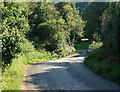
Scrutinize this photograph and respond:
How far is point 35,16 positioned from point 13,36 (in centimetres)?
2302

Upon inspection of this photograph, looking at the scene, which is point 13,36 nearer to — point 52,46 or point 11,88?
point 11,88

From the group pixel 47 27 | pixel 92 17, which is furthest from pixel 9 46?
pixel 92 17

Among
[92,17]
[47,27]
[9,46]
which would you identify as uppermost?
[92,17]

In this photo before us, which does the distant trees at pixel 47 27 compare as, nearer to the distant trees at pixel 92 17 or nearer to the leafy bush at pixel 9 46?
the distant trees at pixel 92 17

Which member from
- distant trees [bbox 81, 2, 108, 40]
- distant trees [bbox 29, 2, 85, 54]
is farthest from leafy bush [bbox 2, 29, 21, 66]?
distant trees [bbox 81, 2, 108, 40]

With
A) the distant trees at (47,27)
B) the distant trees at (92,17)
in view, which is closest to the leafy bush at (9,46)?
the distant trees at (47,27)

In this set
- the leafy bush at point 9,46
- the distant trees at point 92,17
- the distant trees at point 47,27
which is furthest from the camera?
the distant trees at point 92,17

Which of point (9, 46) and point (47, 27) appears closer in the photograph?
point (9, 46)

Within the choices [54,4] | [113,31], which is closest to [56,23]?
[54,4]

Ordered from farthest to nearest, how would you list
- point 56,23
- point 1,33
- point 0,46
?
point 56,23 → point 1,33 → point 0,46

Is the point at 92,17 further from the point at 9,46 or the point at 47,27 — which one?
the point at 9,46

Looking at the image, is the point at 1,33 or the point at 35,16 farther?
the point at 35,16

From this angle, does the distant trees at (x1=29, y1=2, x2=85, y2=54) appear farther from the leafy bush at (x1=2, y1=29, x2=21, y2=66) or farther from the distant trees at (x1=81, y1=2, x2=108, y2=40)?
the leafy bush at (x1=2, y1=29, x2=21, y2=66)

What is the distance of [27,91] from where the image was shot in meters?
9.94
